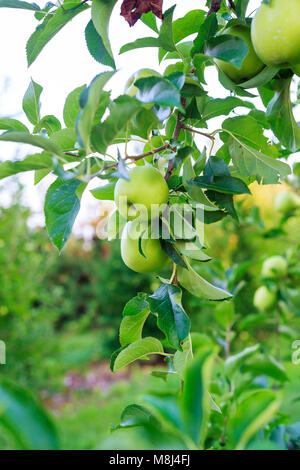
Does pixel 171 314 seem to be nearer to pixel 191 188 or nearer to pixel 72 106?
pixel 191 188

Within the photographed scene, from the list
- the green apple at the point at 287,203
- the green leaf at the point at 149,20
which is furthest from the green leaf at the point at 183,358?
the green apple at the point at 287,203

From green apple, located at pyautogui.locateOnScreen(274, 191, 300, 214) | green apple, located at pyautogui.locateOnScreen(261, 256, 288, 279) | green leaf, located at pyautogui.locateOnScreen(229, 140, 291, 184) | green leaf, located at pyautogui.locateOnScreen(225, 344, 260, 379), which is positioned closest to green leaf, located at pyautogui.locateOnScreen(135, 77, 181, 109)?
green leaf, located at pyautogui.locateOnScreen(229, 140, 291, 184)

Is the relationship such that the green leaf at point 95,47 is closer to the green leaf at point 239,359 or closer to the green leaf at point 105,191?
the green leaf at point 105,191

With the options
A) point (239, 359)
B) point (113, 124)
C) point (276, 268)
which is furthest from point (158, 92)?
point (276, 268)

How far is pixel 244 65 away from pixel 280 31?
0.23ft

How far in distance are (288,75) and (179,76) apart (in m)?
0.19

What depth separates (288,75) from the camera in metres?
0.55

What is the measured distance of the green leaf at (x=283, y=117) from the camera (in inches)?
22.2

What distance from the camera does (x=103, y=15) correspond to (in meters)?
0.49

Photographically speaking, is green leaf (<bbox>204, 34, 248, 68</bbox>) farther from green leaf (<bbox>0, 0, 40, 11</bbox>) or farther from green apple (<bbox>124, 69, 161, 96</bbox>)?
green leaf (<bbox>0, 0, 40, 11</bbox>)

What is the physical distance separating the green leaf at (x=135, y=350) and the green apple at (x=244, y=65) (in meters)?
0.35

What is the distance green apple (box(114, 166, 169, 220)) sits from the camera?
48 centimetres
